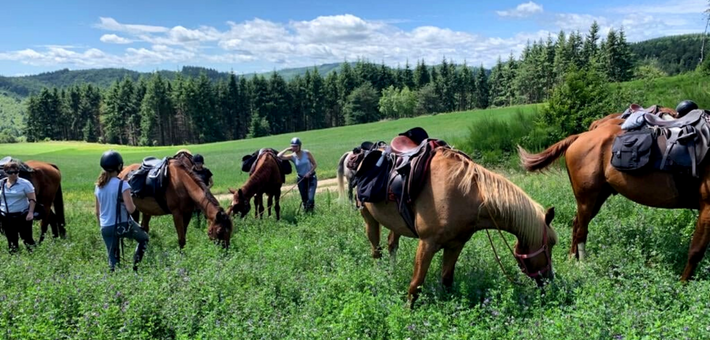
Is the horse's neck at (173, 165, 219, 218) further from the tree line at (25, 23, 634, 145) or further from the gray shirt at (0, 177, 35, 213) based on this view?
the tree line at (25, 23, 634, 145)

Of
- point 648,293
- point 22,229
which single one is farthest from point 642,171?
point 22,229

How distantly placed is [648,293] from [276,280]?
3.88 m

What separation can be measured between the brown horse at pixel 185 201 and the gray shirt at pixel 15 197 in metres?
1.62

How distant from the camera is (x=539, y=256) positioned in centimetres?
427

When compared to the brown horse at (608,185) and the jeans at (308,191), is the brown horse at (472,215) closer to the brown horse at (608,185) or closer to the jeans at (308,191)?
the brown horse at (608,185)

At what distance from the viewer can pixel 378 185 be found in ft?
16.1

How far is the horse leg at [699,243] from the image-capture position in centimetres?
471

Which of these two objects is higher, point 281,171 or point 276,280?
point 281,171

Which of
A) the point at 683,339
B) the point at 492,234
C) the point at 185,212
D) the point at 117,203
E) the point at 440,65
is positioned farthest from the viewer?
the point at 440,65

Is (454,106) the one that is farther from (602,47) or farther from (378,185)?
(378,185)

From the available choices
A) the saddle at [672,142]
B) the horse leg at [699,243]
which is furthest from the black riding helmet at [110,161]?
the horse leg at [699,243]

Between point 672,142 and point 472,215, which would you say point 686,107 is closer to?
point 672,142

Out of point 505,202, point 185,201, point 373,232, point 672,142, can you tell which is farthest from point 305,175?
point 672,142

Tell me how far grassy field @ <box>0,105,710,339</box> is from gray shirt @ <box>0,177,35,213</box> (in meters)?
0.80
